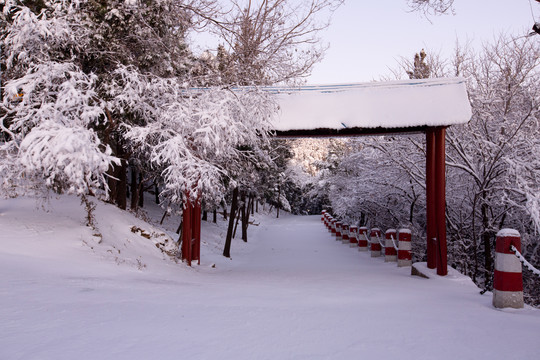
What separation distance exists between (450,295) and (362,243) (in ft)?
32.3

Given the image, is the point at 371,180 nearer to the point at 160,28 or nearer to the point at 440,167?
the point at 440,167

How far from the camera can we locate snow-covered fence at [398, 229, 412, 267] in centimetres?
902

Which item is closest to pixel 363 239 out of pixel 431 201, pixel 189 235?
pixel 431 201

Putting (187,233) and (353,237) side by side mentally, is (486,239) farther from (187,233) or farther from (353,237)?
(187,233)

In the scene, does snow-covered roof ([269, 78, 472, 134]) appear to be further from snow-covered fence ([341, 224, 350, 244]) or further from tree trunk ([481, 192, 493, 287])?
snow-covered fence ([341, 224, 350, 244])

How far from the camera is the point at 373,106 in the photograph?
27.6 feet

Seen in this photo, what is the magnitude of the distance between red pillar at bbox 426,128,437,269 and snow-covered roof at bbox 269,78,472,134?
0.50m

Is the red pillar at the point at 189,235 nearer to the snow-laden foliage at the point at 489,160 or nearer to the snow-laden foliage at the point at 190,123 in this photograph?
the snow-laden foliage at the point at 190,123

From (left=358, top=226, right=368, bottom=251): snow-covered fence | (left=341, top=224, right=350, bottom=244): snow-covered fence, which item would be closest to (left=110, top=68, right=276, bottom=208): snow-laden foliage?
(left=358, top=226, right=368, bottom=251): snow-covered fence

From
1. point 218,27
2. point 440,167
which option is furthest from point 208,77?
point 440,167

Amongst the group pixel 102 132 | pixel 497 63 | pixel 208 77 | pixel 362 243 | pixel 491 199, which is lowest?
pixel 362 243

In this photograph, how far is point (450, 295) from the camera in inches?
197

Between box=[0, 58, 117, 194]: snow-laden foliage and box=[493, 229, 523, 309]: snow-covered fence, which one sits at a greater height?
box=[0, 58, 117, 194]: snow-laden foliage

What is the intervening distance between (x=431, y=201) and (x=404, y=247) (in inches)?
54.7
